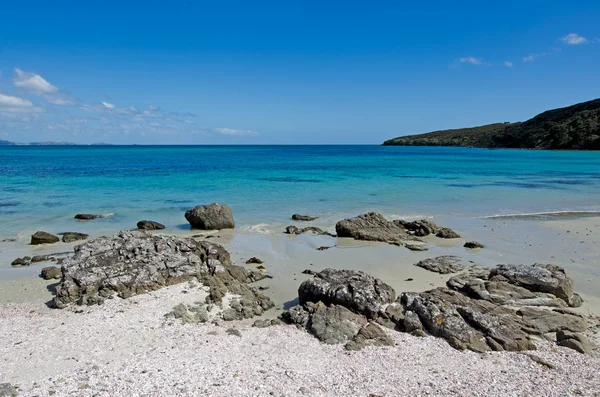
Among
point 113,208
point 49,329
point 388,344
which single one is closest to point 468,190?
point 113,208

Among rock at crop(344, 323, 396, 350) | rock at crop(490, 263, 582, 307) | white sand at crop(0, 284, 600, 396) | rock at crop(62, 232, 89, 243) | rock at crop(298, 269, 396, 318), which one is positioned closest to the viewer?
white sand at crop(0, 284, 600, 396)

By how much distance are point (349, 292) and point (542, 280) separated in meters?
5.15

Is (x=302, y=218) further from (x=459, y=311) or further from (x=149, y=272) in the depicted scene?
(x=459, y=311)

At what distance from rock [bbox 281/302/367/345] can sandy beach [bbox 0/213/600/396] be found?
21 centimetres

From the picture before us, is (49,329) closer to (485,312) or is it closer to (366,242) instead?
(485,312)

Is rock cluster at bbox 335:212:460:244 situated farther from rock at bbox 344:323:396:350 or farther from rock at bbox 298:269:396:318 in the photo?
rock at bbox 344:323:396:350

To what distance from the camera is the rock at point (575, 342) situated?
786 cm

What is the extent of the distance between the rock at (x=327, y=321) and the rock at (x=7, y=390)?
16.6 feet

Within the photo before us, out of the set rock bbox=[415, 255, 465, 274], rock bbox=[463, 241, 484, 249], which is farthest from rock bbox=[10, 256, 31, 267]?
rock bbox=[463, 241, 484, 249]

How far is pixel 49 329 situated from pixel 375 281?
7.42 m

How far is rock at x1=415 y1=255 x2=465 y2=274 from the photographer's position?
12.9m

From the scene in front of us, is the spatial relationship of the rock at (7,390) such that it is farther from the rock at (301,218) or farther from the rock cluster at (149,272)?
the rock at (301,218)

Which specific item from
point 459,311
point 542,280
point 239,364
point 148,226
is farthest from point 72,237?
point 542,280

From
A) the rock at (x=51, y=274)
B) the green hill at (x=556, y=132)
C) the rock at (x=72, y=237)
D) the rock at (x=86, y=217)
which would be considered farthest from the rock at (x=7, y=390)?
the green hill at (x=556, y=132)
